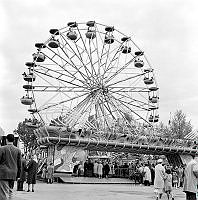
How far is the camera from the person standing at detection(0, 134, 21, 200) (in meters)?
7.63

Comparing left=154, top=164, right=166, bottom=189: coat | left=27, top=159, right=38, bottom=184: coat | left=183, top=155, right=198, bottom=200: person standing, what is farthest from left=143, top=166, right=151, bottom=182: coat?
left=183, top=155, right=198, bottom=200: person standing

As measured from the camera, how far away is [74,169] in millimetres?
31172

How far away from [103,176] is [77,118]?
17.7 ft

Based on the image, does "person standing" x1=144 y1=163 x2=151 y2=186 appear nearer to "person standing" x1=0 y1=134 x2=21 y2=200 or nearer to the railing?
the railing

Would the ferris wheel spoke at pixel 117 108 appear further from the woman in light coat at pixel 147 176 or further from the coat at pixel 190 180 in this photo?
the coat at pixel 190 180

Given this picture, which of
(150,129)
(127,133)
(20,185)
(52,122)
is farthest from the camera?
(150,129)

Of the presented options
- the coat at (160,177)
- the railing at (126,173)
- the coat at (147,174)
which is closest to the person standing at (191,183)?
the coat at (160,177)

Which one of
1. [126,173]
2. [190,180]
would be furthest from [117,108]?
[190,180]

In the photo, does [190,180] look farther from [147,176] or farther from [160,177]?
[147,176]

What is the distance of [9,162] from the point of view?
778cm

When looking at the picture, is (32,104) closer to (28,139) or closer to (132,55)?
(132,55)

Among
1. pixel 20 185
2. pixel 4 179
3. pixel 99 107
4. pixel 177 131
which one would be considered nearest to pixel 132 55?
pixel 99 107

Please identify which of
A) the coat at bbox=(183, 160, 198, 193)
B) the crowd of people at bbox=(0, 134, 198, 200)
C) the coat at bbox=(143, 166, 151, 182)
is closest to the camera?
the crowd of people at bbox=(0, 134, 198, 200)

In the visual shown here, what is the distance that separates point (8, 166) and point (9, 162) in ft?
0.27
